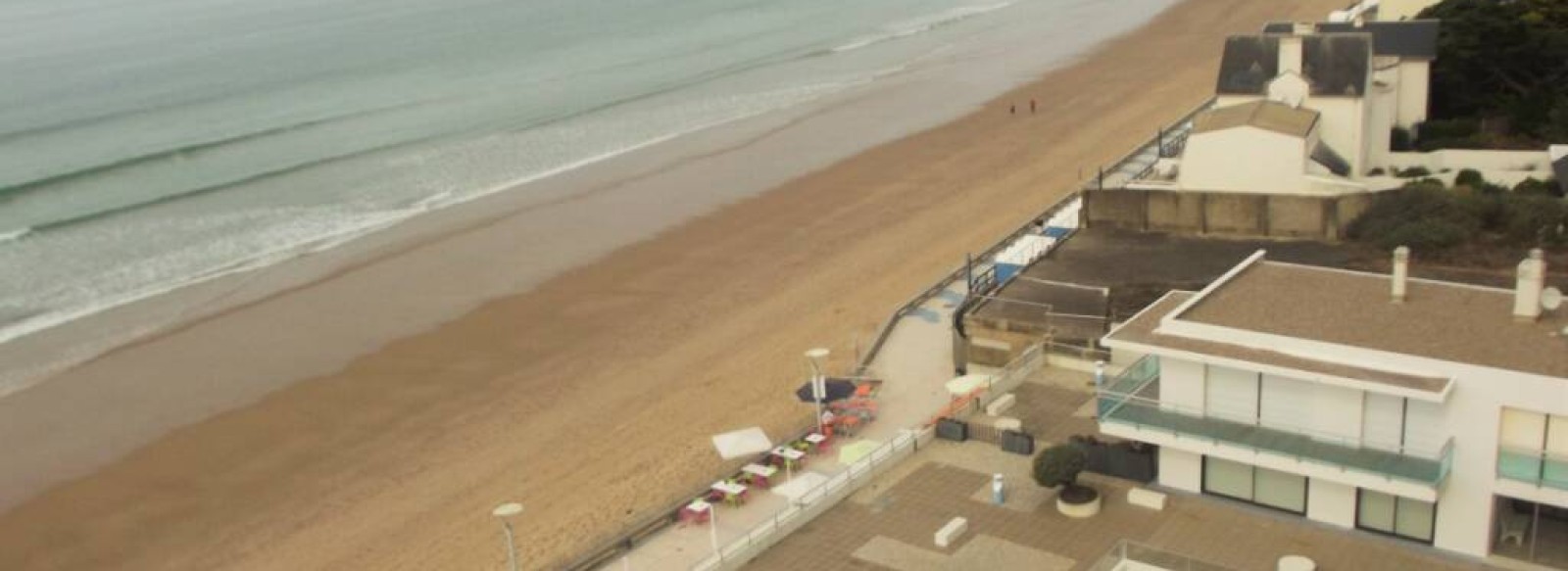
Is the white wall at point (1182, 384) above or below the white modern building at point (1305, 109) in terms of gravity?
below

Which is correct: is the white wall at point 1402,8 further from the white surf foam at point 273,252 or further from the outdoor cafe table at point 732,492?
the outdoor cafe table at point 732,492

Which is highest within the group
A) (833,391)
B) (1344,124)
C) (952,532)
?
(1344,124)

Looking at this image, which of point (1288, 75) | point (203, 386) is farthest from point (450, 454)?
point (1288, 75)

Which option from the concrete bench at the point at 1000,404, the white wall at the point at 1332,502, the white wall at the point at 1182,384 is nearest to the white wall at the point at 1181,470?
the white wall at the point at 1182,384

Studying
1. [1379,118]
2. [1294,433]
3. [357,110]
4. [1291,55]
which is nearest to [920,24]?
[357,110]

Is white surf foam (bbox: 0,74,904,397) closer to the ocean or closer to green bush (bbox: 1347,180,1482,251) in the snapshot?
the ocean

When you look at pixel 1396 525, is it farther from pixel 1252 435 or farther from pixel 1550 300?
pixel 1550 300
